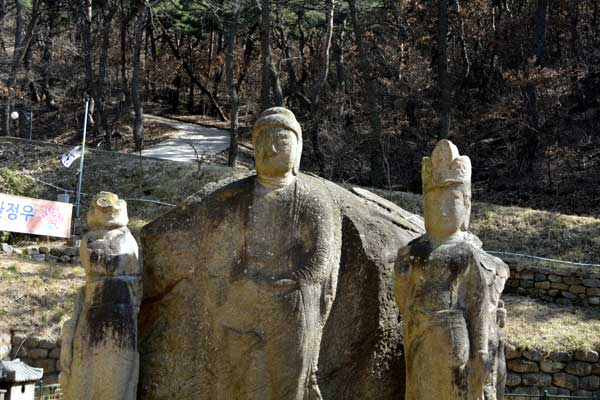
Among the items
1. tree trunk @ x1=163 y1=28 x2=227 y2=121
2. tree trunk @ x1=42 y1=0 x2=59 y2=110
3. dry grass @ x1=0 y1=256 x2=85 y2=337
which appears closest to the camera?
dry grass @ x1=0 y1=256 x2=85 y2=337

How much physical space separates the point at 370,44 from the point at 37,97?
48.5 feet

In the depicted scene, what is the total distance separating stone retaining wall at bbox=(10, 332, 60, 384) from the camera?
12195 millimetres

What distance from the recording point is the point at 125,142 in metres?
28.1

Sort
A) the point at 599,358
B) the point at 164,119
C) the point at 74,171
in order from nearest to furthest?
the point at 599,358 < the point at 74,171 < the point at 164,119

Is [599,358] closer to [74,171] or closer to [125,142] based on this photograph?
[74,171]

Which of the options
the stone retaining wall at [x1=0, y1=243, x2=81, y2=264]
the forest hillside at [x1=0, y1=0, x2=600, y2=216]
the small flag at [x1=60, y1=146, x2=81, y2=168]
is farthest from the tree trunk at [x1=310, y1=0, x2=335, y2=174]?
the stone retaining wall at [x1=0, y1=243, x2=81, y2=264]

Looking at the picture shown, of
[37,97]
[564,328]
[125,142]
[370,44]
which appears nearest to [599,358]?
[564,328]

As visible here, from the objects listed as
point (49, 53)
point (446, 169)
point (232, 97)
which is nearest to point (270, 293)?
point (446, 169)

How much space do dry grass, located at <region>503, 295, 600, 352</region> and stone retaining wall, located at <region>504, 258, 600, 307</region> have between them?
0.65 ft

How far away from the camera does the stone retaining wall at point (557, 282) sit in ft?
46.5

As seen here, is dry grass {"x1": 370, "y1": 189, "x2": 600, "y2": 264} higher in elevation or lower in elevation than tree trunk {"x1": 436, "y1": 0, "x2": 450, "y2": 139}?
lower

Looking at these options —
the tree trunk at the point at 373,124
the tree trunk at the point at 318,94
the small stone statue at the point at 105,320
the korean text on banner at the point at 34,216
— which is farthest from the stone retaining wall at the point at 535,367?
the tree trunk at the point at 318,94

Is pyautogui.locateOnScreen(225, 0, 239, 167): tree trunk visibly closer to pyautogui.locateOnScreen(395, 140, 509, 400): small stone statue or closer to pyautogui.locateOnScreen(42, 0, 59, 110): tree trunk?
pyautogui.locateOnScreen(42, 0, 59, 110): tree trunk

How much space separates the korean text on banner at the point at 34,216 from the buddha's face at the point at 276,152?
1063 cm
